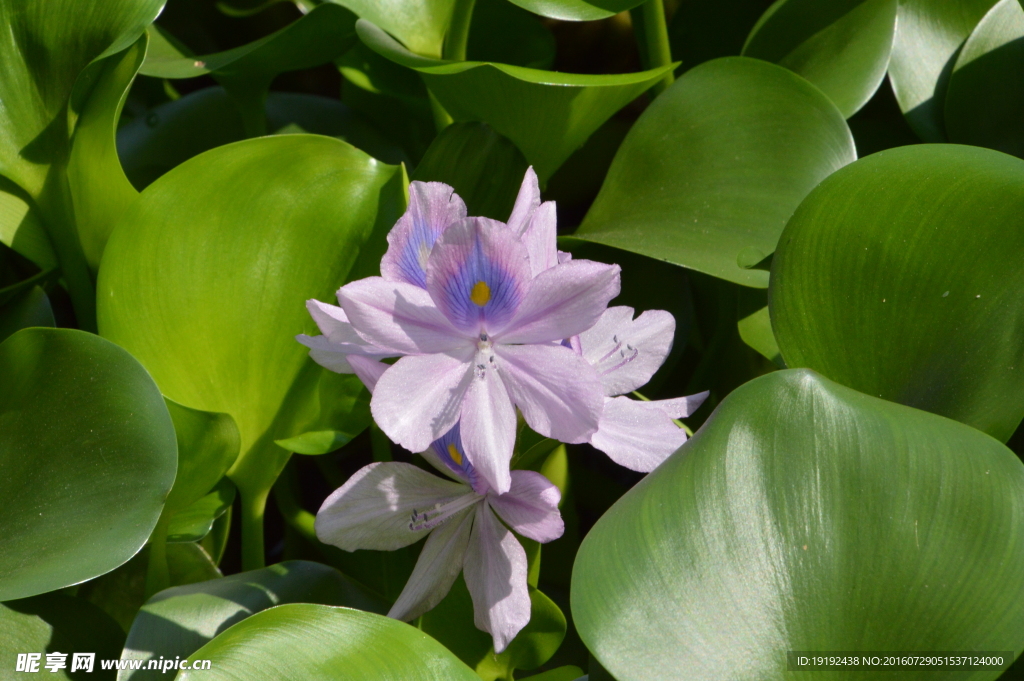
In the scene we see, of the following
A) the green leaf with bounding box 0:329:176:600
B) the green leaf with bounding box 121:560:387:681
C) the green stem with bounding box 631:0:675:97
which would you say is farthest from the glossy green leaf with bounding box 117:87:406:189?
the green leaf with bounding box 121:560:387:681

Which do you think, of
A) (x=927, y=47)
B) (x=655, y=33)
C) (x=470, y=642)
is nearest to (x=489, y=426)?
(x=470, y=642)

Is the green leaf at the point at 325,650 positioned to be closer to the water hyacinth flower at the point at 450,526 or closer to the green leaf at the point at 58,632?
the water hyacinth flower at the point at 450,526

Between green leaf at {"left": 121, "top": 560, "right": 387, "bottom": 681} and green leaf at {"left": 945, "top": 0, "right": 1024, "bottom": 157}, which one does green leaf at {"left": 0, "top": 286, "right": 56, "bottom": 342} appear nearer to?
green leaf at {"left": 121, "top": 560, "right": 387, "bottom": 681}

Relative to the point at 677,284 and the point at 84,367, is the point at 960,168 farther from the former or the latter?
the point at 84,367

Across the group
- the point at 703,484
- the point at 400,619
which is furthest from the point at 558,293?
the point at 400,619

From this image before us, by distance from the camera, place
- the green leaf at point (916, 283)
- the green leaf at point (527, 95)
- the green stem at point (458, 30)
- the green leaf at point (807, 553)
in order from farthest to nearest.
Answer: the green stem at point (458, 30) < the green leaf at point (527, 95) < the green leaf at point (916, 283) < the green leaf at point (807, 553)

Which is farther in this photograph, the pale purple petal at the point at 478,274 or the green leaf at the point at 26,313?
the green leaf at the point at 26,313

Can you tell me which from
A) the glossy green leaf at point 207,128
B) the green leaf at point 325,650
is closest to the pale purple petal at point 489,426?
the green leaf at point 325,650
